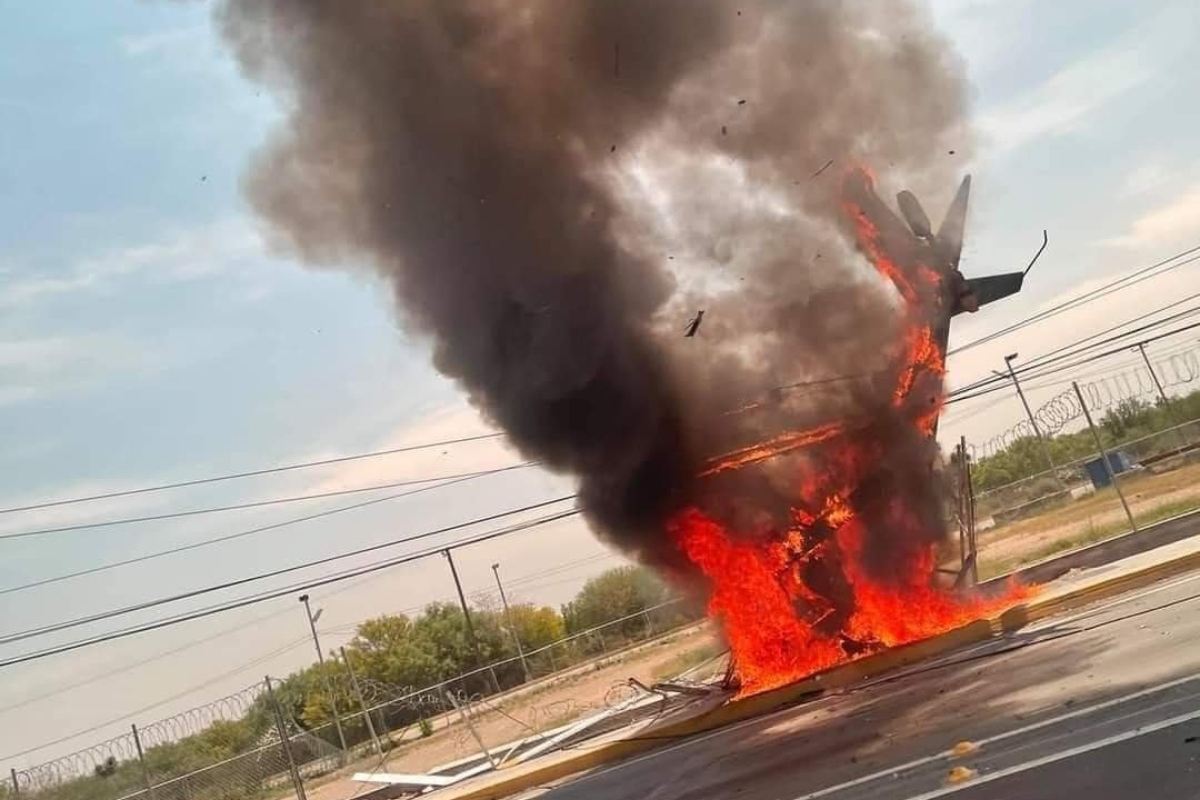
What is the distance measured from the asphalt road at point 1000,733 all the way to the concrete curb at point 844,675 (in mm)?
555

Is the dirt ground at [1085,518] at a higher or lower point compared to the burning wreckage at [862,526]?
lower

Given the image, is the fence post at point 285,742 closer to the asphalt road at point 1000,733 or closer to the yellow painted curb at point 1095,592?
the asphalt road at point 1000,733

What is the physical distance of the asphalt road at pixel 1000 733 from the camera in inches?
229

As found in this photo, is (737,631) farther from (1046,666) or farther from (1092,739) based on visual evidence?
(1092,739)

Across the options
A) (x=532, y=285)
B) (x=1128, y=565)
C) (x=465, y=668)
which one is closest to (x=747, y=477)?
(x=532, y=285)

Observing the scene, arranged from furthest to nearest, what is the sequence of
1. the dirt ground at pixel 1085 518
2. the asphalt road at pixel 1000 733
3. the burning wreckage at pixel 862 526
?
the dirt ground at pixel 1085 518
the burning wreckage at pixel 862 526
the asphalt road at pixel 1000 733

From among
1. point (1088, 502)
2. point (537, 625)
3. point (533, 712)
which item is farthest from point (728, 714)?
point (537, 625)

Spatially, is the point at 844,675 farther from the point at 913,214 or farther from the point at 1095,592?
the point at 913,214

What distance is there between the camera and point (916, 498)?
1444 cm

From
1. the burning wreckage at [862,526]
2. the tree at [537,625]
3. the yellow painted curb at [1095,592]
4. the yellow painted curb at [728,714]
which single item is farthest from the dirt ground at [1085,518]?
the tree at [537,625]

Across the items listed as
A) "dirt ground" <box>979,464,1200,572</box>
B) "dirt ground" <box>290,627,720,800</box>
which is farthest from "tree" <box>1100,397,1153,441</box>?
"dirt ground" <box>290,627,720,800</box>

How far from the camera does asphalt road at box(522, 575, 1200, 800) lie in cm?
582

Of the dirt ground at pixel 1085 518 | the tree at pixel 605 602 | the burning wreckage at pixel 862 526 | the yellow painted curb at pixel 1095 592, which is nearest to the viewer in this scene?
the yellow painted curb at pixel 1095 592

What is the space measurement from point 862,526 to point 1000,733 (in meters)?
6.95
